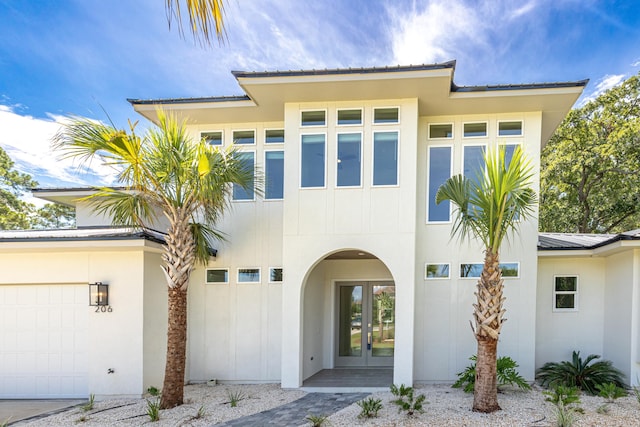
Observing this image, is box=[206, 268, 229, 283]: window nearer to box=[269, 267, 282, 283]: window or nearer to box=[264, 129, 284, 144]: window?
box=[269, 267, 282, 283]: window

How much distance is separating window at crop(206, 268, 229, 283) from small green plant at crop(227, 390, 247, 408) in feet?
8.24

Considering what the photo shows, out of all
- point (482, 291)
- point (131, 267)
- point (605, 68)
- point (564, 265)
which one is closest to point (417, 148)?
point (482, 291)

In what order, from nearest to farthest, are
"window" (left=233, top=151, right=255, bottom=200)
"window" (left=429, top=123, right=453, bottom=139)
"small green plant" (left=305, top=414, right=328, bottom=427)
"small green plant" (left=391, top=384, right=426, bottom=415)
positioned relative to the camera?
"small green plant" (left=305, top=414, right=328, bottom=427) → "small green plant" (left=391, top=384, right=426, bottom=415) → "window" (left=429, top=123, right=453, bottom=139) → "window" (left=233, top=151, right=255, bottom=200)

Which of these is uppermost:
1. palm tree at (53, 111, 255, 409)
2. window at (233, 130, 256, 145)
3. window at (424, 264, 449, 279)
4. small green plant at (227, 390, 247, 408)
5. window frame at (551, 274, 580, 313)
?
window at (233, 130, 256, 145)

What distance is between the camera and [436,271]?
898 centimetres

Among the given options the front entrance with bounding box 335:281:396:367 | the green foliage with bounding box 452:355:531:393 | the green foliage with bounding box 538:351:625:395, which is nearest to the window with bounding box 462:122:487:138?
the front entrance with bounding box 335:281:396:367

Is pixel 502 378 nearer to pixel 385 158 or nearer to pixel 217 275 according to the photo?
pixel 385 158

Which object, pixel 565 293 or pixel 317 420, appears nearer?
pixel 317 420

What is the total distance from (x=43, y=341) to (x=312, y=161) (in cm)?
701

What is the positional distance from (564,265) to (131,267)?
9.94m

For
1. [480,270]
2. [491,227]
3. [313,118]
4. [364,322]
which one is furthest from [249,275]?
[491,227]

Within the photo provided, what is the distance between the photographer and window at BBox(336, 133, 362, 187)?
8.41 metres

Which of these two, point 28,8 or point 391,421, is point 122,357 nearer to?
point 391,421

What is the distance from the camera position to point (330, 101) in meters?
8.54
